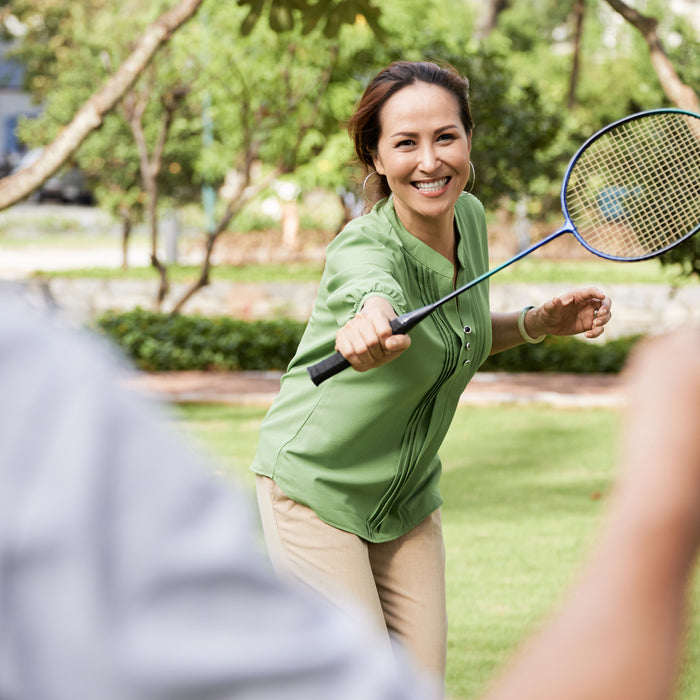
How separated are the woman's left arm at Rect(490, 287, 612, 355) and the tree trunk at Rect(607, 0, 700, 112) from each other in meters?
3.55

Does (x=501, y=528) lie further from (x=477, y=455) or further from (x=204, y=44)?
(x=204, y=44)

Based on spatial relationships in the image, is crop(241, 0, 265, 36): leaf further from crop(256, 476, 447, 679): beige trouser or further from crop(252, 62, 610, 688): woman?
crop(256, 476, 447, 679): beige trouser

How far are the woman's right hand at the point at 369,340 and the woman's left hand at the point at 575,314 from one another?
75 centimetres

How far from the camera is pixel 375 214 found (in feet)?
8.72

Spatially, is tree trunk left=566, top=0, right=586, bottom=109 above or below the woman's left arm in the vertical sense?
above

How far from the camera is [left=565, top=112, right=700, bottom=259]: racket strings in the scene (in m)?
3.47

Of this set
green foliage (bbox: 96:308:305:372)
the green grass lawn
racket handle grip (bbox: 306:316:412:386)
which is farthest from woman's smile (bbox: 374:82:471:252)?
green foliage (bbox: 96:308:305:372)

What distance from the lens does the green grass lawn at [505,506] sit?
4691 mm

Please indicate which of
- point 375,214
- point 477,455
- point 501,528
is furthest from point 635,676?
point 477,455

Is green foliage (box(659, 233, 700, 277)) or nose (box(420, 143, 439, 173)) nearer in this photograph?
nose (box(420, 143, 439, 173))

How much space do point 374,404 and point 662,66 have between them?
4566 millimetres

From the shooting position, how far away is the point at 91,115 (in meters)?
6.80

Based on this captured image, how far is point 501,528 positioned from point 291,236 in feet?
61.0

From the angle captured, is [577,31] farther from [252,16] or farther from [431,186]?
[431,186]
